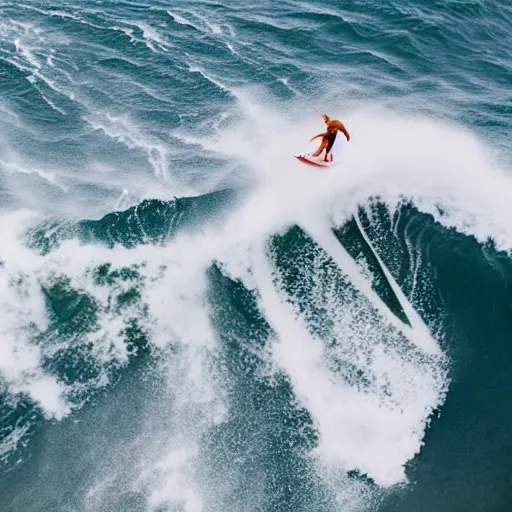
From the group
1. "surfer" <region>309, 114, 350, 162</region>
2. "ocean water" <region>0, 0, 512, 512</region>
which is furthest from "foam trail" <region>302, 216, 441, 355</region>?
"surfer" <region>309, 114, 350, 162</region>

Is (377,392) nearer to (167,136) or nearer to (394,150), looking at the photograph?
(394,150)

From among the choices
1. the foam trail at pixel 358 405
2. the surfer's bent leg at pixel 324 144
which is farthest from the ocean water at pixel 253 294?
the surfer's bent leg at pixel 324 144

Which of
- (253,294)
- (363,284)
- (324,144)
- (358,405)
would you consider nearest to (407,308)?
(363,284)

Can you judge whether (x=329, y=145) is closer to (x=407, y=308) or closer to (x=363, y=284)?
(x=363, y=284)

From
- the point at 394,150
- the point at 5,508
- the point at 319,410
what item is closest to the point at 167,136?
the point at 394,150

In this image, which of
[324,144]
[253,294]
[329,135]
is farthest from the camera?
[324,144]

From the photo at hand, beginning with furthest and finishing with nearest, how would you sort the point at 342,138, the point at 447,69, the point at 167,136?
1. the point at 447,69
2. the point at 167,136
3. the point at 342,138

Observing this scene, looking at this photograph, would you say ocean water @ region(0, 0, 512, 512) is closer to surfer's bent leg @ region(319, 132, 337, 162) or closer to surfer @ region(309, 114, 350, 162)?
surfer's bent leg @ region(319, 132, 337, 162)
